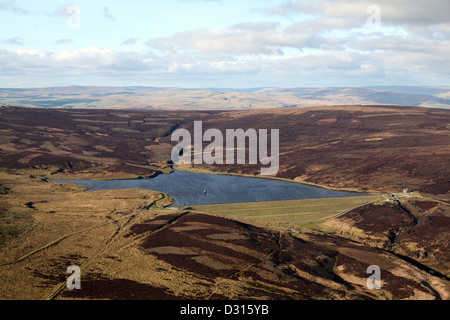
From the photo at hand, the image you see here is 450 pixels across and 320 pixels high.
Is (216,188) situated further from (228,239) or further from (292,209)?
(228,239)

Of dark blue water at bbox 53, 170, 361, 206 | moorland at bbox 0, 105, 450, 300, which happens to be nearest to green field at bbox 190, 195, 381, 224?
moorland at bbox 0, 105, 450, 300

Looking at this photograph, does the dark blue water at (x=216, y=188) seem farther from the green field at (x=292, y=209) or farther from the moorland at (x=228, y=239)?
the moorland at (x=228, y=239)

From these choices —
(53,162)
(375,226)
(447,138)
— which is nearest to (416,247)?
(375,226)

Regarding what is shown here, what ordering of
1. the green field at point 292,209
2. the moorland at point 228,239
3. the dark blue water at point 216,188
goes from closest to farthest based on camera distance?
the moorland at point 228,239
the green field at point 292,209
the dark blue water at point 216,188

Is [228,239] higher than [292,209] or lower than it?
higher

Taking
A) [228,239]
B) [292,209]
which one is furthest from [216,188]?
[228,239]

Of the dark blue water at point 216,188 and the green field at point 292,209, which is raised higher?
the dark blue water at point 216,188

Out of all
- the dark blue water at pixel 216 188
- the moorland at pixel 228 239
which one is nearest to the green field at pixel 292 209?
the moorland at pixel 228 239
